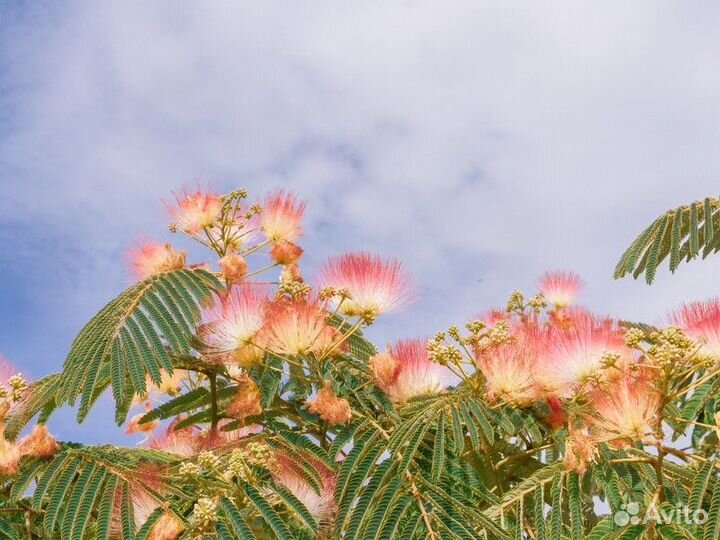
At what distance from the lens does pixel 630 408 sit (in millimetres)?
2539

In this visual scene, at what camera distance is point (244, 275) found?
353 centimetres

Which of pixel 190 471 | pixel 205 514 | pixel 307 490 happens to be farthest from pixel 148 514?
pixel 307 490

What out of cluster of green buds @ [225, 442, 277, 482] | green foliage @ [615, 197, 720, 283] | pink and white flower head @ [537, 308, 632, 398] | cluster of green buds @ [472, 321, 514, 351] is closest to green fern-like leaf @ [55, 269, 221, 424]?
cluster of green buds @ [225, 442, 277, 482]

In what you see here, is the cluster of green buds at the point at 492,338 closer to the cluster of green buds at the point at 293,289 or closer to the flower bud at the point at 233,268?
the cluster of green buds at the point at 293,289

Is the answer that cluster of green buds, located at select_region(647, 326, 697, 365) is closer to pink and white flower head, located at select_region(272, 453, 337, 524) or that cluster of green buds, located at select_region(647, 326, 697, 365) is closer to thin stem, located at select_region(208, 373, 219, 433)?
pink and white flower head, located at select_region(272, 453, 337, 524)

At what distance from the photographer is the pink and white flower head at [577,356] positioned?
2801mm

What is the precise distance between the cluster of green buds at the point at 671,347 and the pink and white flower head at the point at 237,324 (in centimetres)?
125

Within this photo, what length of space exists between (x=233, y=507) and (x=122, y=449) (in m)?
0.81

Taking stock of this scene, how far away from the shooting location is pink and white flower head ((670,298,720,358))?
2.67m

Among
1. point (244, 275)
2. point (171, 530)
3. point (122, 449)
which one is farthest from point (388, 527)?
point (244, 275)

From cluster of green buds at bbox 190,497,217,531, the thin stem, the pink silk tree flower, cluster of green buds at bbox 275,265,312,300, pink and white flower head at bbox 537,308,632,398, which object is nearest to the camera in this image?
cluster of green buds at bbox 190,497,217,531

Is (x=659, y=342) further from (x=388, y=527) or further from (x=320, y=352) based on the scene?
(x=320, y=352)

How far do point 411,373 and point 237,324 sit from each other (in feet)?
1.98

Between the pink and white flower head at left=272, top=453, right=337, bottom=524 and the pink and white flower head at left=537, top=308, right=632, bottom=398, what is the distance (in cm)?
73
